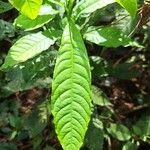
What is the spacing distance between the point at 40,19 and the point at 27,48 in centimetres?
11

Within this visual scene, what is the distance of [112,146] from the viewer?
7.88 ft

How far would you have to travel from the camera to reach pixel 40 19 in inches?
57.7

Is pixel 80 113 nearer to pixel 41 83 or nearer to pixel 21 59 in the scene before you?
pixel 21 59

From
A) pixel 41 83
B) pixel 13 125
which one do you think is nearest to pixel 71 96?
pixel 41 83

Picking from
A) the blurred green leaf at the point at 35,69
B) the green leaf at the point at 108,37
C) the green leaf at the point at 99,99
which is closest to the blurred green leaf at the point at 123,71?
the green leaf at the point at 99,99

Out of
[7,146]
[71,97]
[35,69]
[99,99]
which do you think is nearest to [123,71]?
[99,99]

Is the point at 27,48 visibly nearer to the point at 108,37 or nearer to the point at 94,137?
the point at 108,37

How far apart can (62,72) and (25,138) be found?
49.1 inches

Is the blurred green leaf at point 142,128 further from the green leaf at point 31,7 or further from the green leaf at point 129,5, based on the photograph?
the green leaf at point 31,7

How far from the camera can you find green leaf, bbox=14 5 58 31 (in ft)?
4.75

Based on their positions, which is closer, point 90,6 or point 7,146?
point 90,6

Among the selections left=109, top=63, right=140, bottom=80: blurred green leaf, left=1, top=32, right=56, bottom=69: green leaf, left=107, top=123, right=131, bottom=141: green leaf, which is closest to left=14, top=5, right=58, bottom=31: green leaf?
left=1, top=32, right=56, bottom=69: green leaf

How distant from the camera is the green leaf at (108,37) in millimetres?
1551

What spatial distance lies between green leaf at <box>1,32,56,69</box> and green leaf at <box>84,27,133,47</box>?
16 cm
